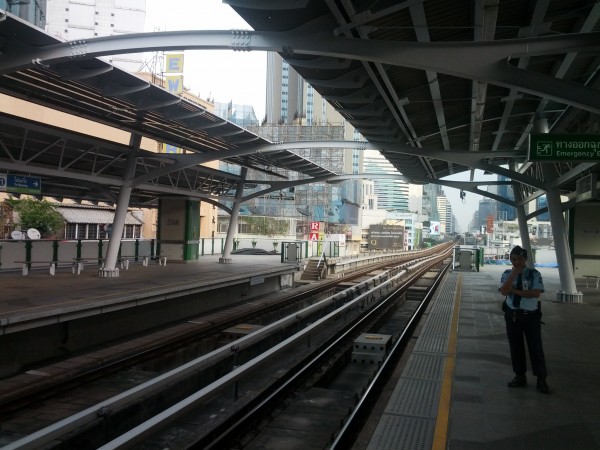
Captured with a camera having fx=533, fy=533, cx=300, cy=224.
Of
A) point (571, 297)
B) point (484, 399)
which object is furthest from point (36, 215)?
point (484, 399)

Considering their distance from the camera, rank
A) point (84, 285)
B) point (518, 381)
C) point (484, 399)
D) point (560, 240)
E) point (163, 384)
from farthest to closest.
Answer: point (560, 240)
point (84, 285)
point (163, 384)
point (518, 381)
point (484, 399)

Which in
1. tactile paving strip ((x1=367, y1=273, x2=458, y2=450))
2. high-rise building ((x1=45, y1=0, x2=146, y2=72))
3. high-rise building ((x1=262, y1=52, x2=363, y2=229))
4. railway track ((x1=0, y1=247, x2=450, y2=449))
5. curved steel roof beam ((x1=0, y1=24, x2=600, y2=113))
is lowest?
railway track ((x1=0, y1=247, x2=450, y2=449))

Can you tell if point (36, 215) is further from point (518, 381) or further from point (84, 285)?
point (518, 381)

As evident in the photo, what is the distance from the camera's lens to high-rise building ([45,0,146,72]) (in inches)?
3644

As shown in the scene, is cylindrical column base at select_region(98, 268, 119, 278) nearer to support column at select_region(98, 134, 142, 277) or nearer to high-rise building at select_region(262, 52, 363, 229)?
support column at select_region(98, 134, 142, 277)

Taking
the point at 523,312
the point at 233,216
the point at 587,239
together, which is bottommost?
the point at 523,312

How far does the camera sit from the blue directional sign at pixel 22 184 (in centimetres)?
1595

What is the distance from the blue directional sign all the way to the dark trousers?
1477cm

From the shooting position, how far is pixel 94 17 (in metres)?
95.3

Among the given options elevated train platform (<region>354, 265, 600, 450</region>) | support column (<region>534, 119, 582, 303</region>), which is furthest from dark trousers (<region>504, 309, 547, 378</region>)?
support column (<region>534, 119, 582, 303</region>)

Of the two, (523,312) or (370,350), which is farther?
(370,350)

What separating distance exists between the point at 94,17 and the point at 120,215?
297ft

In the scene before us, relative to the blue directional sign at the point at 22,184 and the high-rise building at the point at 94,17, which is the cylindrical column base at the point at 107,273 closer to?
the blue directional sign at the point at 22,184

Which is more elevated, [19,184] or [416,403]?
[19,184]
